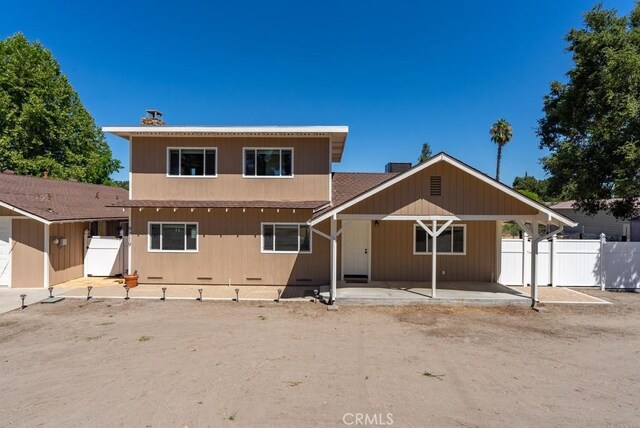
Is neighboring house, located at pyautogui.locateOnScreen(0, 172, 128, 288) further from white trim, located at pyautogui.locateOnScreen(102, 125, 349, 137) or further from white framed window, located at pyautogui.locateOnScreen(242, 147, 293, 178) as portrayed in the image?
white framed window, located at pyautogui.locateOnScreen(242, 147, 293, 178)

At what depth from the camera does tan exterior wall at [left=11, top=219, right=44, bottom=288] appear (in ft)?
38.5

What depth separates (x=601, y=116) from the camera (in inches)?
542

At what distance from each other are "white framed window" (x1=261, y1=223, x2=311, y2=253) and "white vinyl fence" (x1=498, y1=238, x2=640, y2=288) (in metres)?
7.43

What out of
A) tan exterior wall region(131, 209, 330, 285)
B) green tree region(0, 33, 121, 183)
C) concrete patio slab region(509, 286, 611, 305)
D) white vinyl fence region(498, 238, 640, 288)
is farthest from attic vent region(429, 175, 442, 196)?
green tree region(0, 33, 121, 183)

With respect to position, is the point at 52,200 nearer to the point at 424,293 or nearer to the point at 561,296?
the point at 424,293

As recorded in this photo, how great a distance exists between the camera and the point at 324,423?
4.30 metres

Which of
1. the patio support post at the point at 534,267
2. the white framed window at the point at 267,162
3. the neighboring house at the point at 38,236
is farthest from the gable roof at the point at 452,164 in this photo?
the neighboring house at the point at 38,236

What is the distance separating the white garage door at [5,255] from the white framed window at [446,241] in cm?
1459

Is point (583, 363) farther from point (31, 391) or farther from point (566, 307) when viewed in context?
point (31, 391)

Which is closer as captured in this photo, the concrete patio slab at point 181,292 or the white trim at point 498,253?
the concrete patio slab at point 181,292

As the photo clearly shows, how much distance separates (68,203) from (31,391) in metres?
11.8

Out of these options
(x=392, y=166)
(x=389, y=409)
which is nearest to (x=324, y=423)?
(x=389, y=409)

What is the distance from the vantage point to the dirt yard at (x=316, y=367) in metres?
4.50

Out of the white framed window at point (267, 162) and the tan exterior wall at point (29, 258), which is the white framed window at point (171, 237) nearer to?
the white framed window at point (267, 162)
